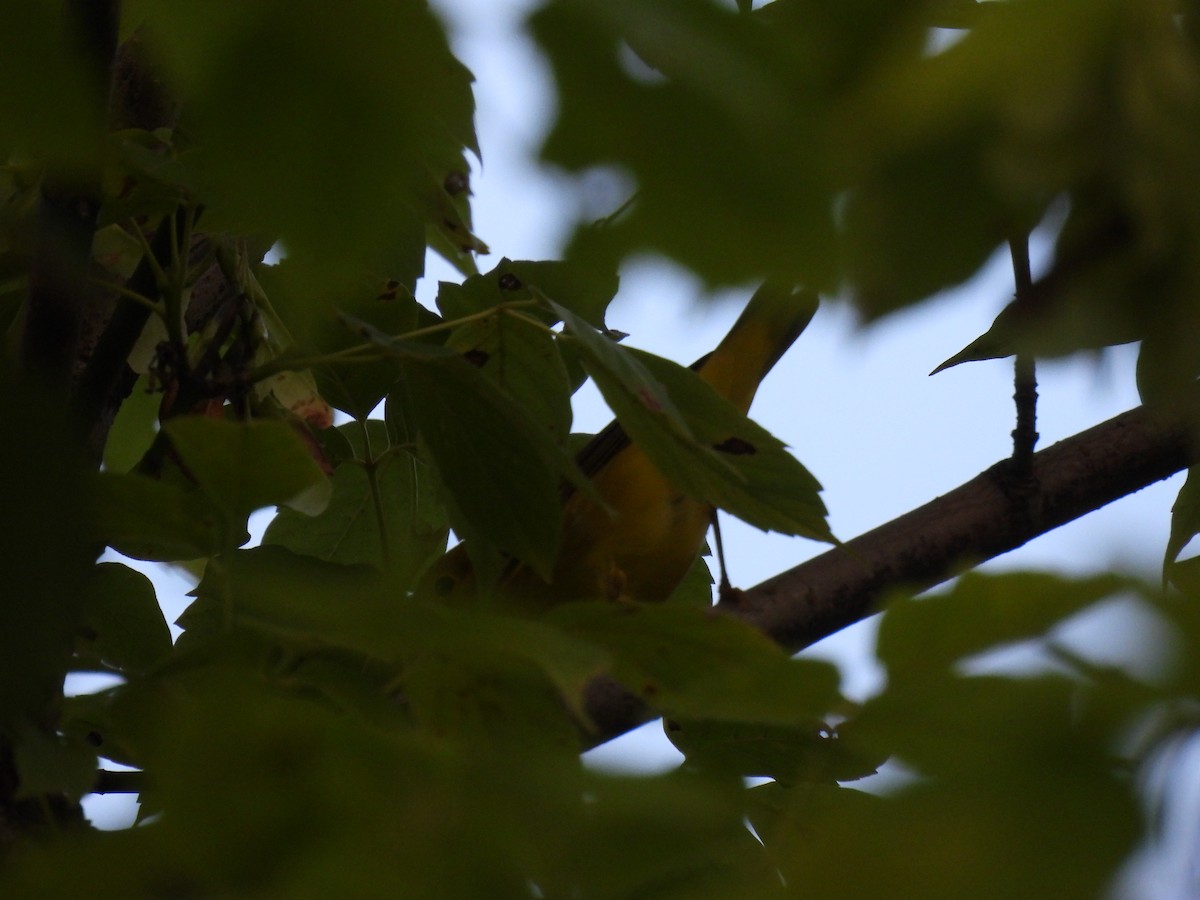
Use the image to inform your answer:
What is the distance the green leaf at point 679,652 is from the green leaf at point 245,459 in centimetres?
24

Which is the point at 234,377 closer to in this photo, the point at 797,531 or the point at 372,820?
the point at 797,531

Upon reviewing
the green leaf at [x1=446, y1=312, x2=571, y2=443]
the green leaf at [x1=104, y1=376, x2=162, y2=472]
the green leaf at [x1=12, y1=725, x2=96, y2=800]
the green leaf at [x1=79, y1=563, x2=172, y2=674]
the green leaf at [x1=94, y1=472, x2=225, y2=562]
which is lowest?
the green leaf at [x1=12, y1=725, x2=96, y2=800]

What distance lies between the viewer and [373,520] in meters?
2.11

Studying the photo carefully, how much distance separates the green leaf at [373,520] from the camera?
207cm

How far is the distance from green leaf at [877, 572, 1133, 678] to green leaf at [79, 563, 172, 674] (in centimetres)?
117

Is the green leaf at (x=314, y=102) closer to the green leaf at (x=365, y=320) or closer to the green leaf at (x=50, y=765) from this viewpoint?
the green leaf at (x=50, y=765)

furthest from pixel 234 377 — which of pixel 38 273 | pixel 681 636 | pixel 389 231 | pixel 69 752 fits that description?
pixel 389 231

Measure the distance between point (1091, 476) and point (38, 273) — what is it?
148 centimetres

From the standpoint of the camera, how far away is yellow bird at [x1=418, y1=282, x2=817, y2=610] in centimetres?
244

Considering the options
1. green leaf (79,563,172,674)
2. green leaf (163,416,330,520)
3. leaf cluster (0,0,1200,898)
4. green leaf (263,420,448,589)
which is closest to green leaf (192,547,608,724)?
leaf cluster (0,0,1200,898)

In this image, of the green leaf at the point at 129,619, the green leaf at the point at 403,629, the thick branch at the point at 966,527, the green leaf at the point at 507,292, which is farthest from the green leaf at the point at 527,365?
the green leaf at the point at 403,629

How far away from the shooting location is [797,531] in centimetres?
142

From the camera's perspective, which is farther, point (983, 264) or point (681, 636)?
point (681, 636)

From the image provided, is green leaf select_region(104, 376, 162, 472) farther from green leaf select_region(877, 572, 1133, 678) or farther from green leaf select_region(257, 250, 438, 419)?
green leaf select_region(877, 572, 1133, 678)
